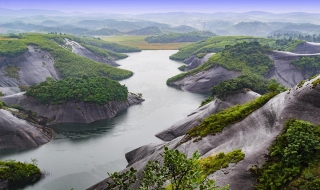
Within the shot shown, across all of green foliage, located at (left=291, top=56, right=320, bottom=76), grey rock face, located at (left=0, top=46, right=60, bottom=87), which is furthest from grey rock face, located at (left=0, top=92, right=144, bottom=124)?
green foliage, located at (left=291, top=56, right=320, bottom=76)

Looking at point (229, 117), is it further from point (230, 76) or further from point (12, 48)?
point (12, 48)

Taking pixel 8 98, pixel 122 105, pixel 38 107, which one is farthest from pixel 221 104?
pixel 8 98

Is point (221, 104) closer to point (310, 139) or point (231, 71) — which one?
point (310, 139)

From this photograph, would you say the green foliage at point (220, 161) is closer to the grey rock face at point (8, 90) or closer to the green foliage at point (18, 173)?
the green foliage at point (18, 173)

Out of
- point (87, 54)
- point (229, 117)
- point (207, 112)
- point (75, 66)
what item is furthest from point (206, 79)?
point (87, 54)

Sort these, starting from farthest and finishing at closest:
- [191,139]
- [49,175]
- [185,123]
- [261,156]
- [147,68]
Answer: [147,68] < [185,123] < [49,175] < [191,139] < [261,156]
